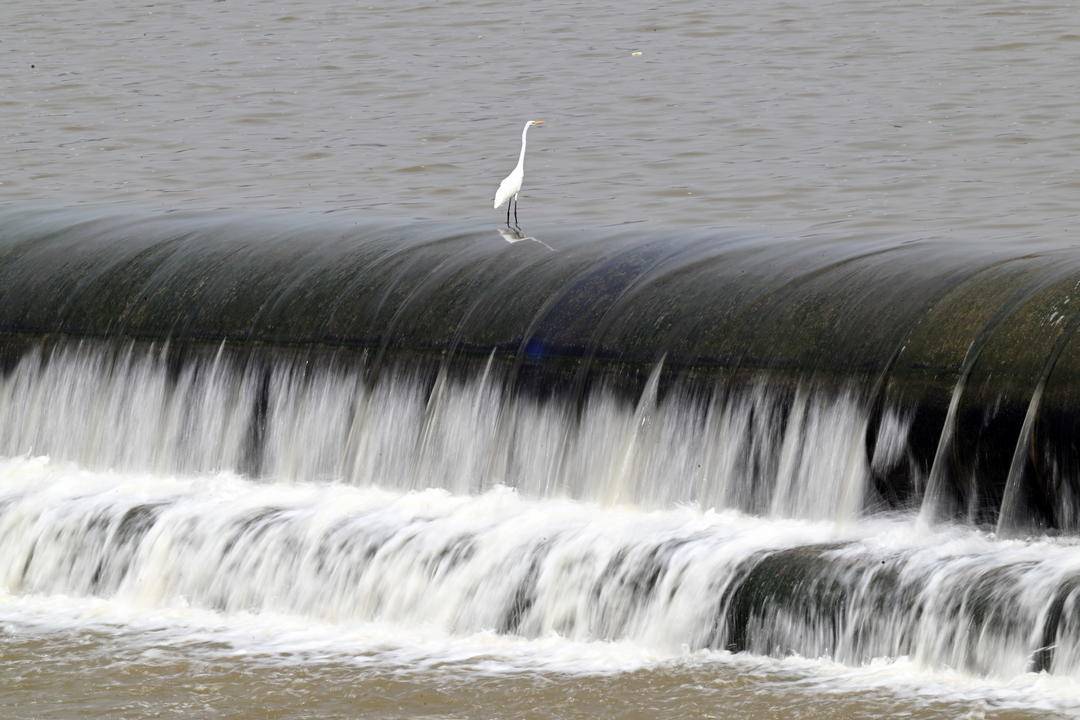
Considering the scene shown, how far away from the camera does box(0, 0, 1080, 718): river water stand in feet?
27.0

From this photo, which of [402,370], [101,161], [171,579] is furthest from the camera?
[101,161]

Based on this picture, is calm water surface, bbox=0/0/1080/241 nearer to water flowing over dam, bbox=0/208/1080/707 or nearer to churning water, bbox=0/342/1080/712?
water flowing over dam, bbox=0/208/1080/707

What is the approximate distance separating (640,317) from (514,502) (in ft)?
3.88

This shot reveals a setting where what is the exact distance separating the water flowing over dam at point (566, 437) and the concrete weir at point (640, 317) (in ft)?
0.06

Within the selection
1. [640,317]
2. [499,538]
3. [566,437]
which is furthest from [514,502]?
[640,317]

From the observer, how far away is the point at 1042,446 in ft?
28.2

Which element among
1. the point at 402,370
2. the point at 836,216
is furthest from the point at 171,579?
the point at 836,216

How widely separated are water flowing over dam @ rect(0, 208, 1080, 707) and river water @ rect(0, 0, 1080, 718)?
0.9 inches

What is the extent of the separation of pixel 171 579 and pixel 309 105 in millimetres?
11390

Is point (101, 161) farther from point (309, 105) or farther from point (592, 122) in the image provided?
point (592, 122)

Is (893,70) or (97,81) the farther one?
(97,81)

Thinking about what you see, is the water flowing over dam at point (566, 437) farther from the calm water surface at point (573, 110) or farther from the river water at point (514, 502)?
the calm water surface at point (573, 110)

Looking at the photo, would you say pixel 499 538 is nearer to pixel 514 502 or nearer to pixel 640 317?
pixel 514 502

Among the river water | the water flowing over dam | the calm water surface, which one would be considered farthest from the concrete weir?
the calm water surface
